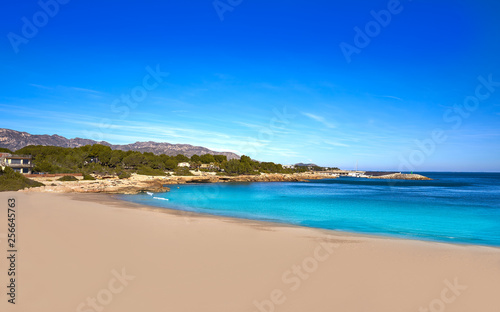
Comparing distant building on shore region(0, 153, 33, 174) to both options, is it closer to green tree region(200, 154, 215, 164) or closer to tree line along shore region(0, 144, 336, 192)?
tree line along shore region(0, 144, 336, 192)

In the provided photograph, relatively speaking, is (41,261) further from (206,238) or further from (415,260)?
(415,260)

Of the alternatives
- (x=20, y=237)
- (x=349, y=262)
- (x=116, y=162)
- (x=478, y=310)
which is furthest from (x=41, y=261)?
(x=116, y=162)

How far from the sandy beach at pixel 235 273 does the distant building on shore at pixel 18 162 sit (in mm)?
47171

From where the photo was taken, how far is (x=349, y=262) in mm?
8203

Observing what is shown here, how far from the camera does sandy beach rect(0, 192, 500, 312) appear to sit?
5527 millimetres

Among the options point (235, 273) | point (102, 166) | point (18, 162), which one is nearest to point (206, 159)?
point (102, 166)

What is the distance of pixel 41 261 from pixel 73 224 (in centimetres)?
563

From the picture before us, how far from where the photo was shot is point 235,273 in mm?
7059

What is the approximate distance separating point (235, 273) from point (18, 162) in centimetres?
5945

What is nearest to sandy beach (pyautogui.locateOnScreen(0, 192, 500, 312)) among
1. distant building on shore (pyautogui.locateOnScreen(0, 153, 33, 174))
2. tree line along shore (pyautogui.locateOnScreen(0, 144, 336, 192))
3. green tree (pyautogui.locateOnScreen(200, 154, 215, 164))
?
tree line along shore (pyautogui.locateOnScreen(0, 144, 336, 192))

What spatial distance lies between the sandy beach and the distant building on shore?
47171 millimetres

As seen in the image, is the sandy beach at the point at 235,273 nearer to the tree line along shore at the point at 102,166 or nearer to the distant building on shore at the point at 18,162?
the tree line along shore at the point at 102,166

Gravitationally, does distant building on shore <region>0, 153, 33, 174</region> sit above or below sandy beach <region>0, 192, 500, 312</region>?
above

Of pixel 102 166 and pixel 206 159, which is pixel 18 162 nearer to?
pixel 102 166
